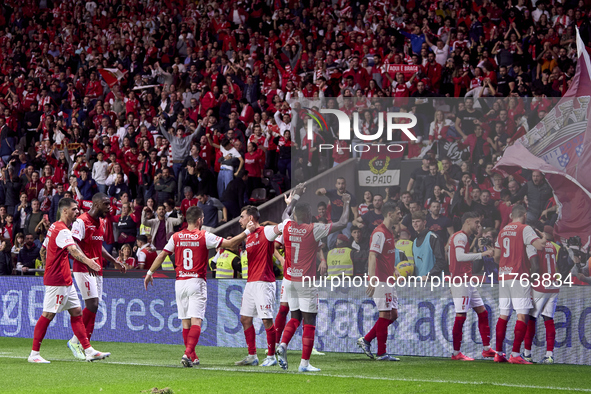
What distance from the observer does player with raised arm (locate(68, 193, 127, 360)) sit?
10.1 meters

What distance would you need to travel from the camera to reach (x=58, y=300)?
32.0ft

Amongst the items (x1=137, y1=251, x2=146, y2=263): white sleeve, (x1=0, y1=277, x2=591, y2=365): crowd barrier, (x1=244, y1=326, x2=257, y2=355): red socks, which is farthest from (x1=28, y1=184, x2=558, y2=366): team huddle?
(x1=137, y1=251, x2=146, y2=263): white sleeve

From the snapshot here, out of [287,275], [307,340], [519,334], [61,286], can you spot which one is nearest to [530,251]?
[519,334]

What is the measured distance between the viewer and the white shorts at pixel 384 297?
10.5m

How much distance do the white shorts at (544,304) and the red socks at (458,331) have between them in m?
0.93

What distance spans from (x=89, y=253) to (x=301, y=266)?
2.99 meters

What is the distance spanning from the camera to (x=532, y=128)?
1139cm

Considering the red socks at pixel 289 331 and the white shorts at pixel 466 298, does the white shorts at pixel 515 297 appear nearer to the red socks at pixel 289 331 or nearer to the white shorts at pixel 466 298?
the white shorts at pixel 466 298

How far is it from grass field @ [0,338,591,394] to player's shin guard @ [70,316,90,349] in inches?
10.3

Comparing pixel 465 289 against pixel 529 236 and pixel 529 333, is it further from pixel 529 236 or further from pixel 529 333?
pixel 529 236

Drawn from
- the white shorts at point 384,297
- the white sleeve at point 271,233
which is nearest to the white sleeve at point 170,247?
the white sleeve at point 271,233

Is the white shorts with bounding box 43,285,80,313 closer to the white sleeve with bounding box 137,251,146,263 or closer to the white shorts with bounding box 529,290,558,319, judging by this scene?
the white sleeve with bounding box 137,251,146,263

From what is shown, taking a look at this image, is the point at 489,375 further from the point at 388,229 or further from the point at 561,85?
the point at 561,85

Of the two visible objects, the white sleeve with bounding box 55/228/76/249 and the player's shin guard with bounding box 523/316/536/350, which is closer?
the white sleeve with bounding box 55/228/76/249
